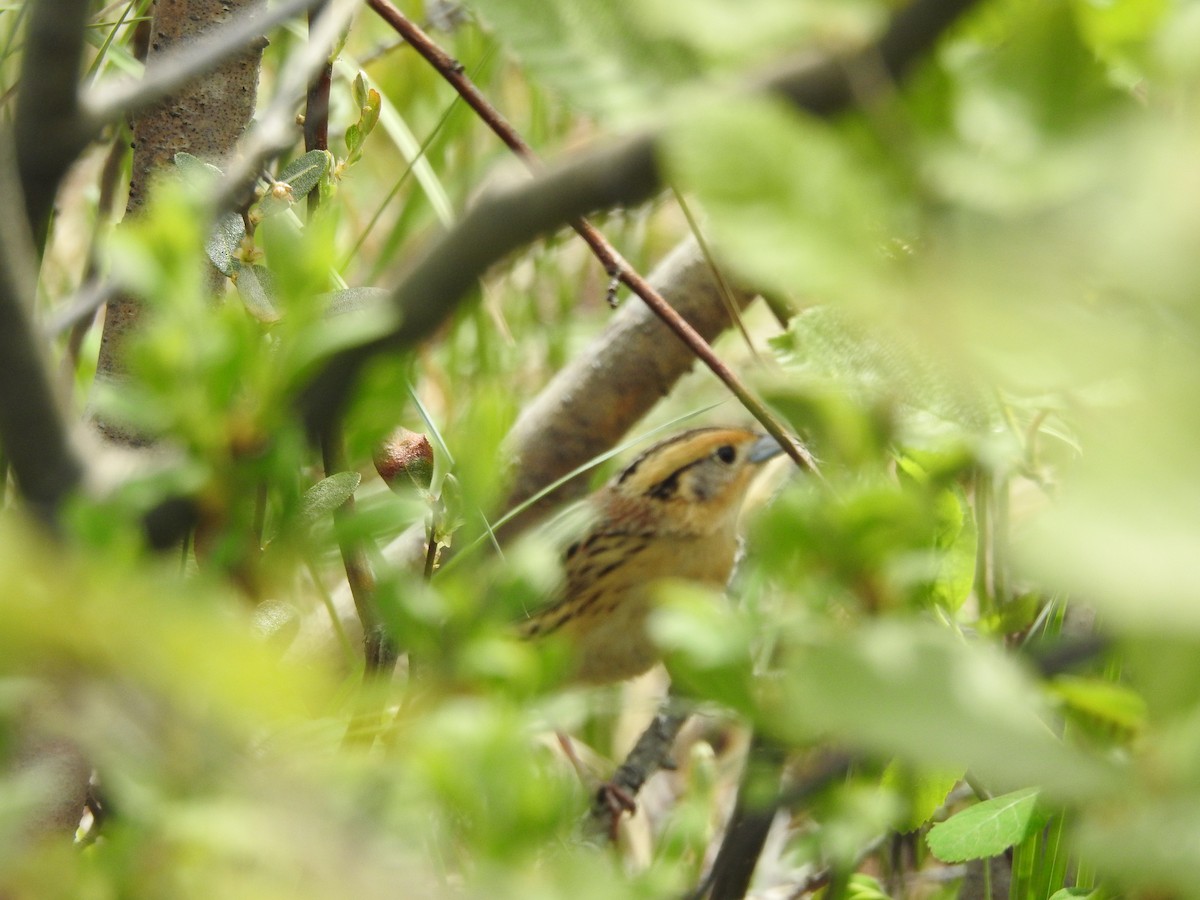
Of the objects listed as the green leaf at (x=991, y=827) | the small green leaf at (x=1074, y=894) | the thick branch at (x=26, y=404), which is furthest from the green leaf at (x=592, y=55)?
the small green leaf at (x=1074, y=894)

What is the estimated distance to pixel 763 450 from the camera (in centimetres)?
325

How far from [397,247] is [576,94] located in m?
2.34

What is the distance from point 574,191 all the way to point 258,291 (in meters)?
0.59

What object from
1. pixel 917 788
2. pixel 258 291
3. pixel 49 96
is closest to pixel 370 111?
pixel 258 291

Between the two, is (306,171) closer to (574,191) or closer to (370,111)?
(370,111)

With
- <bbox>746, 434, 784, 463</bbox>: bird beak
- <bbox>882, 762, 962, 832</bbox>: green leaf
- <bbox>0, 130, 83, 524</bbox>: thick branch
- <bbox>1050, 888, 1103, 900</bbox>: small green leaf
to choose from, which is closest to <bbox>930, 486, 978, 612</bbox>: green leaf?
<bbox>882, 762, 962, 832</bbox>: green leaf

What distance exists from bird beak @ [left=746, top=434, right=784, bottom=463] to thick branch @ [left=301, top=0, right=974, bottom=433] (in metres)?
2.70

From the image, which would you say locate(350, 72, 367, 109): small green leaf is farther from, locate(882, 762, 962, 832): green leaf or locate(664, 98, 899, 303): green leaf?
locate(664, 98, 899, 303): green leaf

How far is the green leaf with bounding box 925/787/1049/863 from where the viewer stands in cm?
99

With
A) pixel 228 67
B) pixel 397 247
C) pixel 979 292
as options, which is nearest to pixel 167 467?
pixel 979 292

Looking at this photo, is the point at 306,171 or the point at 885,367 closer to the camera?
the point at 885,367

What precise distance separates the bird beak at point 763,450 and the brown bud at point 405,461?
6.92 ft

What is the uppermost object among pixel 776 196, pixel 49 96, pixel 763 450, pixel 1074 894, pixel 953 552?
pixel 49 96

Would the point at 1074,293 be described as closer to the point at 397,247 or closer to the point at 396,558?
the point at 396,558
